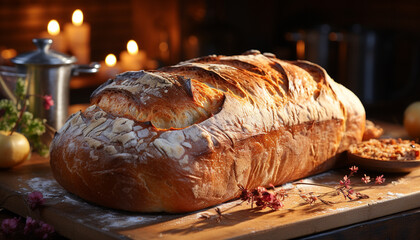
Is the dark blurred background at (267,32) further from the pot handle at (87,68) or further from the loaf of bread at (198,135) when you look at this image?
the pot handle at (87,68)

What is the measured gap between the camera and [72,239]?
1497mm

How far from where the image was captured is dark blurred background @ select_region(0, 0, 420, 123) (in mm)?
3668

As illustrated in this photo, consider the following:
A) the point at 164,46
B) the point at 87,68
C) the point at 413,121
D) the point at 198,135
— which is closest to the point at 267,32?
the point at 164,46

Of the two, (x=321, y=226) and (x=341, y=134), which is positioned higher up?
(x=341, y=134)

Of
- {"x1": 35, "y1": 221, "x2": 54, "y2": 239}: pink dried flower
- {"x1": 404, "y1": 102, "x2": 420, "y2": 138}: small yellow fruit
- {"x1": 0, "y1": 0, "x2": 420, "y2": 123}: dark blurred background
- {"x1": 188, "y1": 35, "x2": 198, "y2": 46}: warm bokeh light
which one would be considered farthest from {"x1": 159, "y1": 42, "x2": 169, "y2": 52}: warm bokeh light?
{"x1": 35, "y1": 221, "x2": 54, "y2": 239}: pink dried flower

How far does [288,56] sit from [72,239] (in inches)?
137

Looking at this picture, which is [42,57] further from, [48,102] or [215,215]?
[215,215]

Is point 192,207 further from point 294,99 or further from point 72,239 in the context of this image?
point 294,99

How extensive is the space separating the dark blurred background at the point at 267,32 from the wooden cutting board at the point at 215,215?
61.5 inches

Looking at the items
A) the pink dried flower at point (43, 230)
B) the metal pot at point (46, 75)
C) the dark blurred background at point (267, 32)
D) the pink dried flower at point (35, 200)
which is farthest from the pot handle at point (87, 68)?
the dark blurred background at point (267, 32)

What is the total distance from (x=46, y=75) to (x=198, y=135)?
833 mm

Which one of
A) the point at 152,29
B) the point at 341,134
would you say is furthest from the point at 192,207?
the point at 152,29

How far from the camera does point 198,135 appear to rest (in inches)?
60.7

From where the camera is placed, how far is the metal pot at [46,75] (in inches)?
83.4
